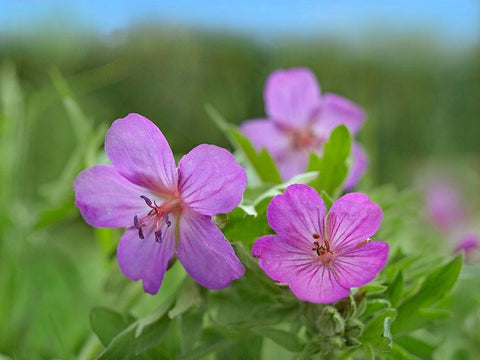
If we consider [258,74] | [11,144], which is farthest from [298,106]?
[258,74]

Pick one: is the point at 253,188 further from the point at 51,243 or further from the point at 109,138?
the point at 51,243

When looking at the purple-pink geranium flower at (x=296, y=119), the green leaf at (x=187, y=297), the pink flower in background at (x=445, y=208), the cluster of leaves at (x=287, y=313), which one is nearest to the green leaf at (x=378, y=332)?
the cluster of leaves at (x=287, y=313)

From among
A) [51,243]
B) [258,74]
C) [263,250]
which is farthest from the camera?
[258,74]

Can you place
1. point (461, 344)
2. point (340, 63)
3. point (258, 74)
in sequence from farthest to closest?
point (340, 63)
point (258, 74)
point (461, 344)

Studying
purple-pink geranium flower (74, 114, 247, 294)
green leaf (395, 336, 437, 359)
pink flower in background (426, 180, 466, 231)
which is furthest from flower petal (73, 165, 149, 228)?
pink flower in background (426, 180, 466, 231)

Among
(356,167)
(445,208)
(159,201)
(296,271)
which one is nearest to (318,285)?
(296,271)

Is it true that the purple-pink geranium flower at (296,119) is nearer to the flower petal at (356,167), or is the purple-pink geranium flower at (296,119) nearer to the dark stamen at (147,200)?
the flower petal at (356,167)

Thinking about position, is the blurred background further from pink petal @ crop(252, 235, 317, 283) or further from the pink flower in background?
pink petal @ crop(252, 235, 317, 283)

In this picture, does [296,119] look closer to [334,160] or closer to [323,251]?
[334,160]
